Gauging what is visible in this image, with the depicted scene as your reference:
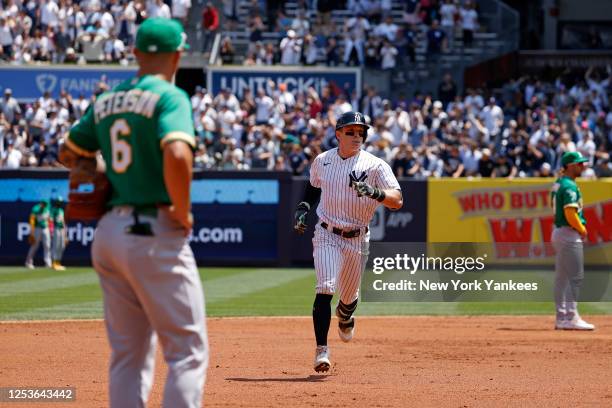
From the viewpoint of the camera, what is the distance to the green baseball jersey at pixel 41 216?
86.9 ft

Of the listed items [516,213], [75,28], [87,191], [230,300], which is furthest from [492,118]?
[87,191]

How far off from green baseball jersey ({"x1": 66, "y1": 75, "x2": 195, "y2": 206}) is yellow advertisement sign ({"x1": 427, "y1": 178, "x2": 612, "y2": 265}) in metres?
21.7

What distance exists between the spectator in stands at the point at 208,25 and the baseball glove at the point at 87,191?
2923 centimetres

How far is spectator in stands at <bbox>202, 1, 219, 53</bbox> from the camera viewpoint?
3497cm

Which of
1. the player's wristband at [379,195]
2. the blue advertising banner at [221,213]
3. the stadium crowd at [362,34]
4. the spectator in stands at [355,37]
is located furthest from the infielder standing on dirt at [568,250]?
the stadium crowd at [362,34]

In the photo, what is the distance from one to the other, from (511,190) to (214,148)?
814 centimetres

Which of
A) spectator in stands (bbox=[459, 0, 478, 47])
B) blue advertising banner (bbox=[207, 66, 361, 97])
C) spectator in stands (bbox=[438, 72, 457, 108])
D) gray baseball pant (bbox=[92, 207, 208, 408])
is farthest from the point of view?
spectator in stands (bbox=[459, 0, 478, 47])

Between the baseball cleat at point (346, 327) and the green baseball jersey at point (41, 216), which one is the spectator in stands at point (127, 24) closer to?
the green baseball jersey at point (41, 216)

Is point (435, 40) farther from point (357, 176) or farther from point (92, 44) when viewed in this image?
point (357, 176)

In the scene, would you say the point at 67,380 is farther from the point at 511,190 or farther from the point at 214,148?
the point at 214,148

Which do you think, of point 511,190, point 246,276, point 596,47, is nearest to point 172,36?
point 246,276

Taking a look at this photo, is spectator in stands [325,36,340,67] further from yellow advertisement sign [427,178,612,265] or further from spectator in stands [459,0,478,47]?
yellow advertisement sign [427,178,612,265]

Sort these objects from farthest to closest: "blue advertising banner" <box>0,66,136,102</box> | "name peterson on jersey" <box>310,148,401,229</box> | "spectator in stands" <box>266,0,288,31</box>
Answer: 1. "spectator in stands" <box>266,0,288,31</box>
2. "blue advertising banner" <box>0,66,136,102</box>
3. "name peterson on jersey" <box>310,148,401,229</box>

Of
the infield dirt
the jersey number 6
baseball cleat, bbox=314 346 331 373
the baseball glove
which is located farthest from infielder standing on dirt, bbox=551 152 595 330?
the jersey number 6
